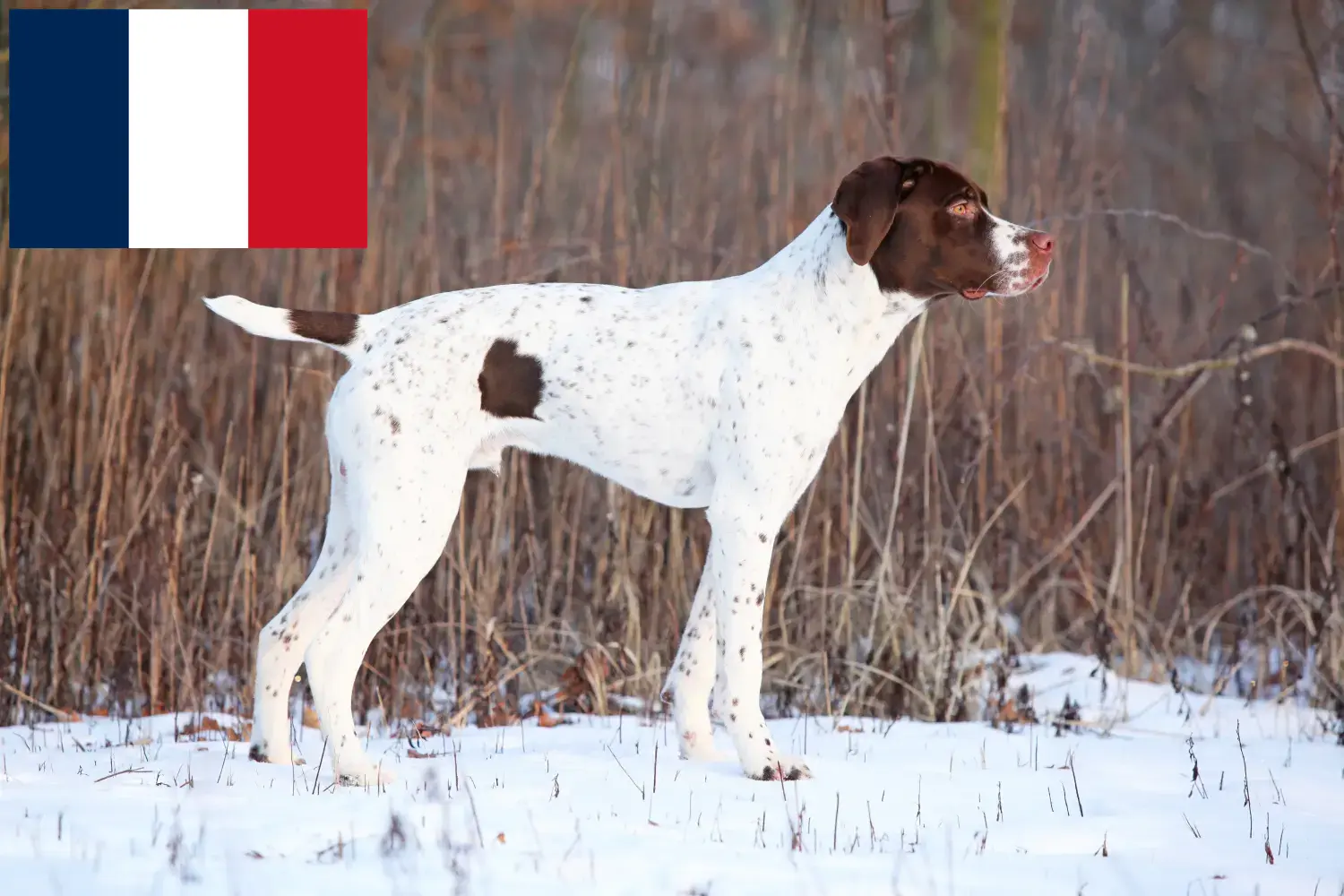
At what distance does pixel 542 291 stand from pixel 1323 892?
2408 mm

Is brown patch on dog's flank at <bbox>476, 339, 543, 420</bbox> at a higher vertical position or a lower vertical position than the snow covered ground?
higher

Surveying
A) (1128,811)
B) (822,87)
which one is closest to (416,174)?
(822,87)

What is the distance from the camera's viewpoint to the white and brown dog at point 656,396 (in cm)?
397

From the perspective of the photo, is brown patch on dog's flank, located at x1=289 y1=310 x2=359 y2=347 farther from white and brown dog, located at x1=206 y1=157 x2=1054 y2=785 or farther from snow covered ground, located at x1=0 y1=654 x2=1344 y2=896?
snow covered ground, located at x1=0 y1=654 x2=1344 y2=896

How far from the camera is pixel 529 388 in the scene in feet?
13.5

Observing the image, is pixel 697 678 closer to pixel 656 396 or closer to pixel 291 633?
pixel 656 396

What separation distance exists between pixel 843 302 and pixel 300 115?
90.7 inches

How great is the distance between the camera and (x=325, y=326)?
13.5ft

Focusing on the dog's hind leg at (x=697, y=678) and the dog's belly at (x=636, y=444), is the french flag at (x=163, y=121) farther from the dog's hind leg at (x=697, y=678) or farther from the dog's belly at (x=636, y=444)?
the dog's hind leg at (x=697, y=678)

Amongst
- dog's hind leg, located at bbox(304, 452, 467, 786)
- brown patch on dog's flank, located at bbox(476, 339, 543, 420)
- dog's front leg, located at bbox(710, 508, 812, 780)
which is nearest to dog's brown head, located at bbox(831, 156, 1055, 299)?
dog's front leg, located at bbox(710, 508, 812, 780)

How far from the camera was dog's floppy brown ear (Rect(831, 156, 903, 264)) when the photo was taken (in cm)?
396

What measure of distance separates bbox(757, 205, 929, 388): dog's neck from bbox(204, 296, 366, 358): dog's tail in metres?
1.16

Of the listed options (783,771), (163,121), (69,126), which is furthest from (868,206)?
(69,126)

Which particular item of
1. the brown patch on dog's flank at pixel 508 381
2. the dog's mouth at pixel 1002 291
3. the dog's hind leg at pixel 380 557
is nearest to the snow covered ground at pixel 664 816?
the dog's hind leg at pixel 380 557
